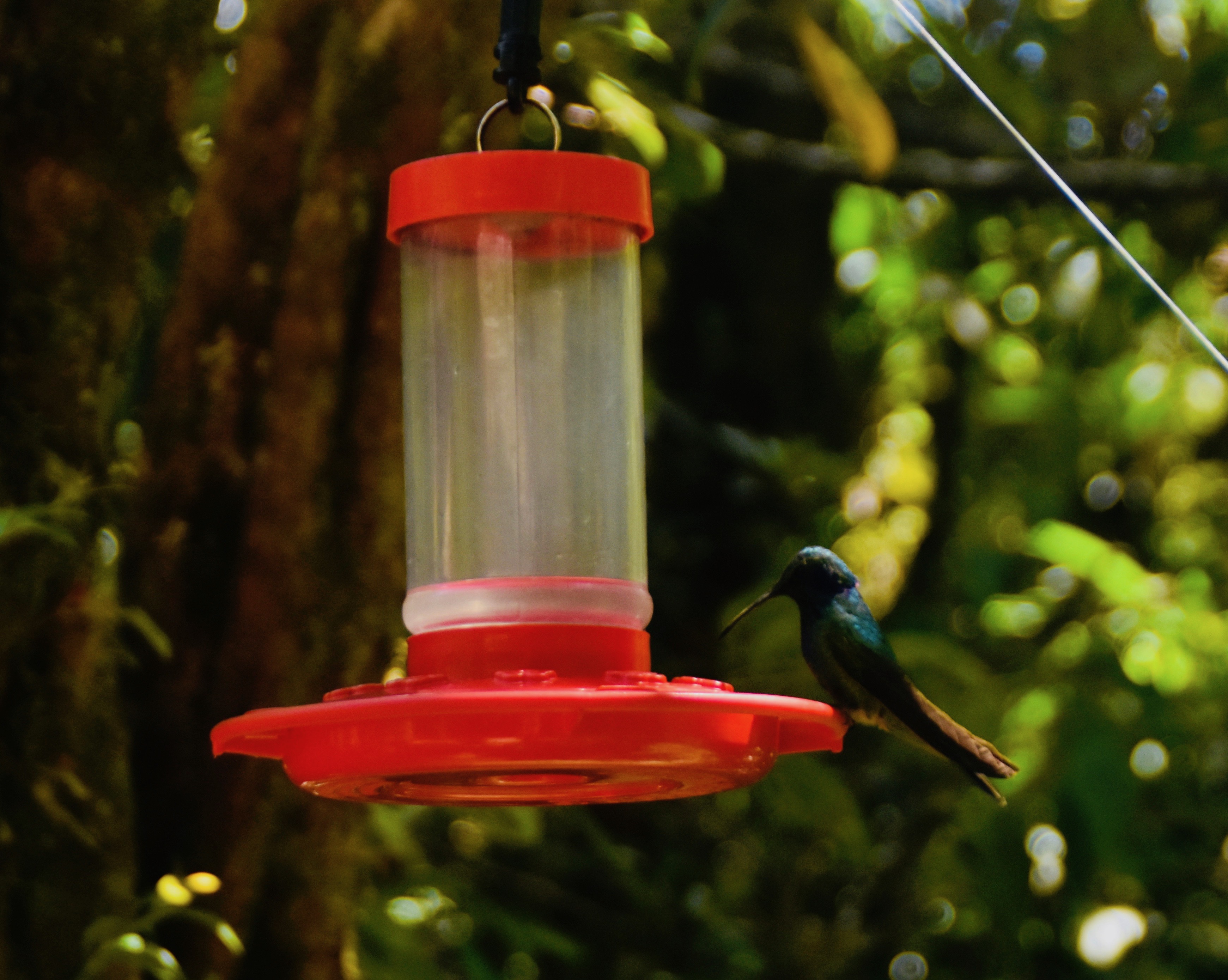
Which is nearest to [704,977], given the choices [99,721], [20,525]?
[99,721]

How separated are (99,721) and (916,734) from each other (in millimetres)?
1355

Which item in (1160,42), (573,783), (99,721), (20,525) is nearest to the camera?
(573,783)

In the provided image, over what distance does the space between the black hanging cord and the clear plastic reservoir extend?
40 cm

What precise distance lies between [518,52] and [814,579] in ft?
3.68

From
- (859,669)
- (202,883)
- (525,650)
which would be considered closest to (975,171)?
(859,669)

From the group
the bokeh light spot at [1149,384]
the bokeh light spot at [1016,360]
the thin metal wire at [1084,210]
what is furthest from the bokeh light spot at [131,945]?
the bokeh light spot at [1016,360]

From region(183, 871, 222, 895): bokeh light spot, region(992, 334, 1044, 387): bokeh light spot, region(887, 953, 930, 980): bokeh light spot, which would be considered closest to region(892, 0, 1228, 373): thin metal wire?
region(183, 871, 222, 895): bokeh light spot

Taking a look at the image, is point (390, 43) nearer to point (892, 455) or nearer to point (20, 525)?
point (20, 525)

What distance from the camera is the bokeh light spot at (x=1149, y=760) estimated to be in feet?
15.1

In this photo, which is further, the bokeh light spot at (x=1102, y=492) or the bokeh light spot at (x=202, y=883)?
the bokeh light spot at (x=1102, y=492)

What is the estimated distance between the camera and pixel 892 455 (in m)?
5.52

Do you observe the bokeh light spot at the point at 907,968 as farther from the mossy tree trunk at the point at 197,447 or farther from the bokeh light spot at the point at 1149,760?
the mossy tree trunk at the point at 197,447

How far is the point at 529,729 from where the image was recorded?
159 centimetres

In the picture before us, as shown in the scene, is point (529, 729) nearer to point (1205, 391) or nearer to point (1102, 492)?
point (1205, 391)
